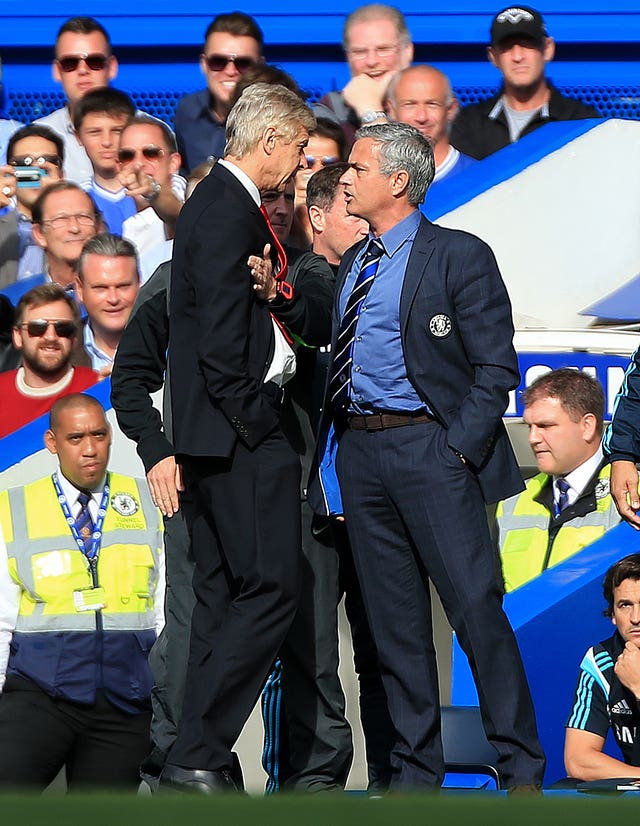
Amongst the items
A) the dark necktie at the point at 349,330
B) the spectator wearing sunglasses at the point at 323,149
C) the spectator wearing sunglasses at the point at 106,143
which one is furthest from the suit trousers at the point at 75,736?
the spectator wearing sunglasses at the point at 106,143

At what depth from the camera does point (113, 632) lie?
5.11 m

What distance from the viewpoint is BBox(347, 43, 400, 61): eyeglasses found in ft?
22.6

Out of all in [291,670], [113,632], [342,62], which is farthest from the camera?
[342,62]

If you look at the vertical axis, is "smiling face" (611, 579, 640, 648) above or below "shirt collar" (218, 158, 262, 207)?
below

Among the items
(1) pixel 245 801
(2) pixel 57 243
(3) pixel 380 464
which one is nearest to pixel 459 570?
(3) pixel 380 464

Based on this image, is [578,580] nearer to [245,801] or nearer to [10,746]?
[10,746]

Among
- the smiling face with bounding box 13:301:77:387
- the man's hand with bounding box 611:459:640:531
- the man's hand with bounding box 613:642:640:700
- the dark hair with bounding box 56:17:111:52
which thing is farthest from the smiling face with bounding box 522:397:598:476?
the dark hair with bounding box 56:17:111:52

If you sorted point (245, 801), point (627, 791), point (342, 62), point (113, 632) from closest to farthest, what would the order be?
point (245, 801) < point (627, 791) < point (113, 632) < point (342, 62)

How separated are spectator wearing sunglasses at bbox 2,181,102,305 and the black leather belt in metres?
2.77

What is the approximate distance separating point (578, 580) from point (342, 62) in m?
3.95

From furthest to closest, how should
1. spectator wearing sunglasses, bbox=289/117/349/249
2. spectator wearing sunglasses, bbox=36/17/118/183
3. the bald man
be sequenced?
1. spectator wearing sunglasses, bbox=36/17/118/183
2. the bald man
3. spectator wearing sunglasses, bbox=289/117/349/249

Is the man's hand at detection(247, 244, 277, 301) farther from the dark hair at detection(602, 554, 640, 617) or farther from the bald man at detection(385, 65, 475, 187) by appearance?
the bald man at detection(385, 65, 475, 187)

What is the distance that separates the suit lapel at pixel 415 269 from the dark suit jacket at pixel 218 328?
0.34 meters

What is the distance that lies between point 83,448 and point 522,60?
2.88 metres
